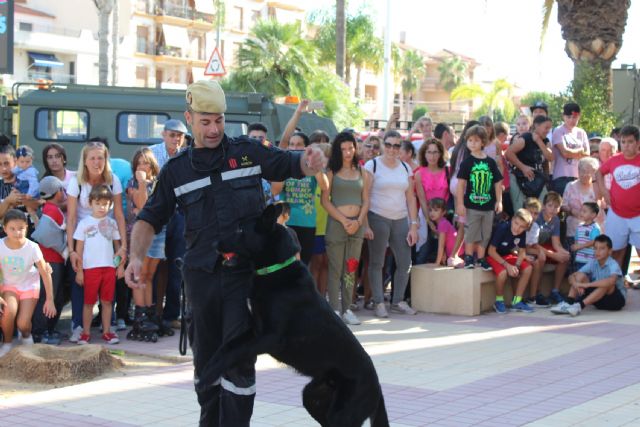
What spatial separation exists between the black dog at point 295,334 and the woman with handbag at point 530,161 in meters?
7.48

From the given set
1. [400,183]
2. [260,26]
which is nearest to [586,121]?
[400,183]

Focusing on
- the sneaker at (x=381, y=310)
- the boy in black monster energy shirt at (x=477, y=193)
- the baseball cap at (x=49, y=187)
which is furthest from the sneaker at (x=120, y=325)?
the boy in black monster energy shirt at (x=477, y=193)

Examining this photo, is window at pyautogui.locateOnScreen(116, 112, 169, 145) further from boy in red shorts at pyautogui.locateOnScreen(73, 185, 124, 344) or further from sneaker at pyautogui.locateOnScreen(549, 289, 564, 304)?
sneaker at pyautogui.locateOnScreen(549, 289, 564, 304)

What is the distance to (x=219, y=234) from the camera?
475 centimetres

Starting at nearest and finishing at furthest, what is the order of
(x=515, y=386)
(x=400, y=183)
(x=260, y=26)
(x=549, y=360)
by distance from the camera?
(x=515, y=386) → (x=549, y=360) → (x=400, y=183) → (x=260, y=26)

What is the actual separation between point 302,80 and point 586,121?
24.2 m

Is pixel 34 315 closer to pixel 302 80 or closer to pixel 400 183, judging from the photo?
pixel 400 183

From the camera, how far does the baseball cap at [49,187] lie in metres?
9.13

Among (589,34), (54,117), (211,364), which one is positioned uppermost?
(589,34)

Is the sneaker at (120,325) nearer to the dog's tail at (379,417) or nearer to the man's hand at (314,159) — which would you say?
the dog's tail at (379,417)

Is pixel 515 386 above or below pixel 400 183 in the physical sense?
below

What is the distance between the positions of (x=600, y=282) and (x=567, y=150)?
2299mm

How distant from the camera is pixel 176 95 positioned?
15.6 metres

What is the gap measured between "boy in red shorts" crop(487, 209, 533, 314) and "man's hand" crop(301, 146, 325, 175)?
643cm
